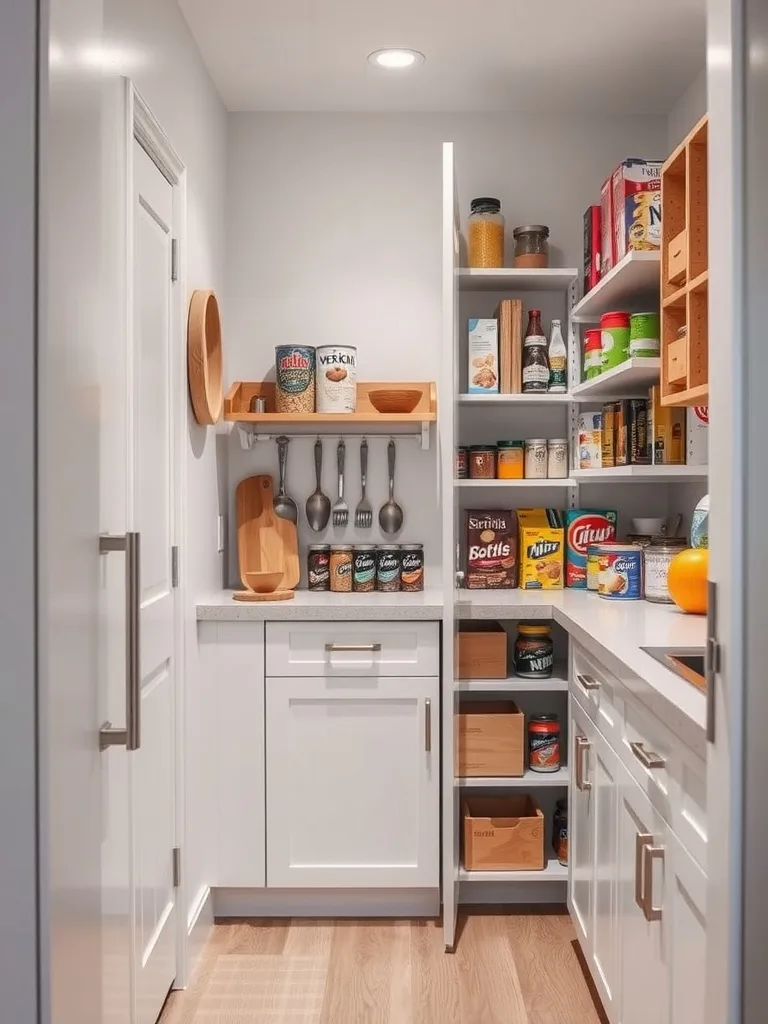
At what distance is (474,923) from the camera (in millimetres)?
2773

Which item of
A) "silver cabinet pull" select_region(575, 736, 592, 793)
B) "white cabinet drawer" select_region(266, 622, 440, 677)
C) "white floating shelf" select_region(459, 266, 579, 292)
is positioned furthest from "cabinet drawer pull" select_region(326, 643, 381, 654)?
"white floating shelf" select_region(459, 266, 579, 292)

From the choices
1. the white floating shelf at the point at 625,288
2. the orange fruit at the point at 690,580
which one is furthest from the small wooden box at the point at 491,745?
the white floating shelf at the point at 625,288

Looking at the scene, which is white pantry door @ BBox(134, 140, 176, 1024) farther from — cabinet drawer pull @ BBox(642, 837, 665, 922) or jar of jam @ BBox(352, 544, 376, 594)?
cabinet drawer pull @ BBox(642, 837, 665, 922)

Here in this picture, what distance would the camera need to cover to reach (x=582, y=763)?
2307mm

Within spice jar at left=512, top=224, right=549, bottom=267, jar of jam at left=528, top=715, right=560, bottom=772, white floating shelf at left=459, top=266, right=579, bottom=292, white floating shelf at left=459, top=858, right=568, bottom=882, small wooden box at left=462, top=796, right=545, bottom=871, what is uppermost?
spice jar at left=512, top=224, right=549, bottom=267

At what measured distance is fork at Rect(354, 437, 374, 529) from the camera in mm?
3172

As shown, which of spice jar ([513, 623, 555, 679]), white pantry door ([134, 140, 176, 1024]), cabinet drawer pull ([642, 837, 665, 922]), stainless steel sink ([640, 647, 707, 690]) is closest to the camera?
cabinet drawer pull ([642, 837, 665, 922])

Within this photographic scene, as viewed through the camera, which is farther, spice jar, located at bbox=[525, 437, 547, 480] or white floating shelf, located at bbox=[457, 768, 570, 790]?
spice jar, located at bbox=[525, 437, 547, 480]

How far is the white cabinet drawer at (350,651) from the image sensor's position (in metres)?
2.72

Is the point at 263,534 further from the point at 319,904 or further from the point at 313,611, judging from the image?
the point at 319,904

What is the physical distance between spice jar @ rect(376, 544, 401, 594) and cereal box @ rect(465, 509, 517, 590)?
0.24 meters

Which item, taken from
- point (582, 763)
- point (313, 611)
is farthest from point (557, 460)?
point (582, 763)

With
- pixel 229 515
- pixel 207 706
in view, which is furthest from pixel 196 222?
pixel 207 706

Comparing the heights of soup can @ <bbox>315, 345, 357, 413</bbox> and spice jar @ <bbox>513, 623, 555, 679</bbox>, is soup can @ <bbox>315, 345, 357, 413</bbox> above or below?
above
